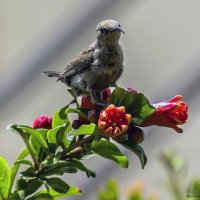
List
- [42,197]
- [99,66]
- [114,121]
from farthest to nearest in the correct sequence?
[99,66], [42,197], [114,121]

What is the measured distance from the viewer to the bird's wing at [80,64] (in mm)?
1881

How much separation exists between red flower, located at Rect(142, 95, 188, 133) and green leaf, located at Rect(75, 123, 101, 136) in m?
0.11

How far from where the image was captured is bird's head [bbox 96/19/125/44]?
74.9 inches

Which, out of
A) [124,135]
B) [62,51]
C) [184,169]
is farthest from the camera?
[62,51]

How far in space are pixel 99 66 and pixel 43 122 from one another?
0.36m

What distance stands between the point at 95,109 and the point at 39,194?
0.21 meters

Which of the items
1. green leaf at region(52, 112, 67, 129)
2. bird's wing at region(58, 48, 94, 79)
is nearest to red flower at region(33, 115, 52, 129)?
green leaf at region(52, 112, 67, 129)

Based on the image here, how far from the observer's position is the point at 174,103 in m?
1.43

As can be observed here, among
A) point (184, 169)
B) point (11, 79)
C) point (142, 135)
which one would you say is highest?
point (11, 79)

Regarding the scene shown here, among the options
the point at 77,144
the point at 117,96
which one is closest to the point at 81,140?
the point at 77,144

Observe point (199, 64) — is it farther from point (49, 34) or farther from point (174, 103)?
point (174, 103)

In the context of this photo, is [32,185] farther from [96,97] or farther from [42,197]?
[96,97]

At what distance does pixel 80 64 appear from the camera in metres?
1.90

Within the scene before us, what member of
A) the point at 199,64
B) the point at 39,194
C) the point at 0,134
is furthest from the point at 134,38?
the point at 39,194
